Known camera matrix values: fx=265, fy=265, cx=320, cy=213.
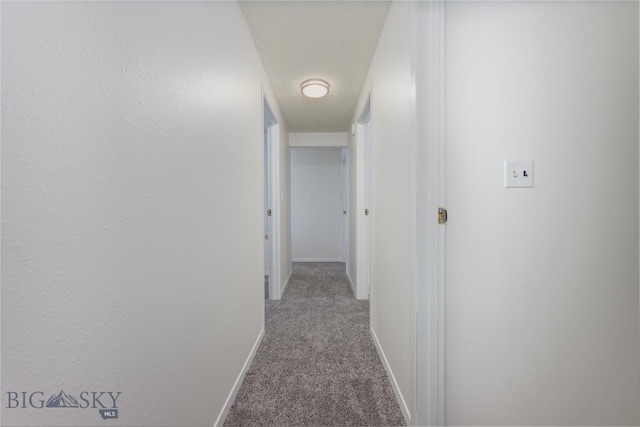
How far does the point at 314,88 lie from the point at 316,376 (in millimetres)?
2288

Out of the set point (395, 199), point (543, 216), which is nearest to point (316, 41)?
point (395, 199)

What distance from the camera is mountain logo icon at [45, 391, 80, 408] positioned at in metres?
0.50

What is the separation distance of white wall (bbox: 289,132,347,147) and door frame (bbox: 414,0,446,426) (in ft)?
9.47

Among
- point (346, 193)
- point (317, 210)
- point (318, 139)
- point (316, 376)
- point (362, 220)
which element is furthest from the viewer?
point (317, 210)

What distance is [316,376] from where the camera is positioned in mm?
1591

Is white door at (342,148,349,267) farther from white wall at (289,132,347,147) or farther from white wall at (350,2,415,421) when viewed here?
white wall at (350,2,415,421)

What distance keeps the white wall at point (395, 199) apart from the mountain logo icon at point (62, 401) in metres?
1.08

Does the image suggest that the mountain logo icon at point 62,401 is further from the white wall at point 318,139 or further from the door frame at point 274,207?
the white wall at point 318,139

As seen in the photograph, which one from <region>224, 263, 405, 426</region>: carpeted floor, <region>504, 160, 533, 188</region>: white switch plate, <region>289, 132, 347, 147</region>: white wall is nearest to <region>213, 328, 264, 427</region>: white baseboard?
<region>224, 263, 405, 426</region>: carpeted floor

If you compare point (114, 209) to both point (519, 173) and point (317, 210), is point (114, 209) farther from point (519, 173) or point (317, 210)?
point (317, 210)

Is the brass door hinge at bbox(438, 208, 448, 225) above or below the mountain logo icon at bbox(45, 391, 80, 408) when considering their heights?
above

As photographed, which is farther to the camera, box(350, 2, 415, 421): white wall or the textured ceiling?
the textured ceiling

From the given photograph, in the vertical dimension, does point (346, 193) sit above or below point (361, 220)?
above

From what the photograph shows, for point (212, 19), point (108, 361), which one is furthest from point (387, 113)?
point (108, 361)
